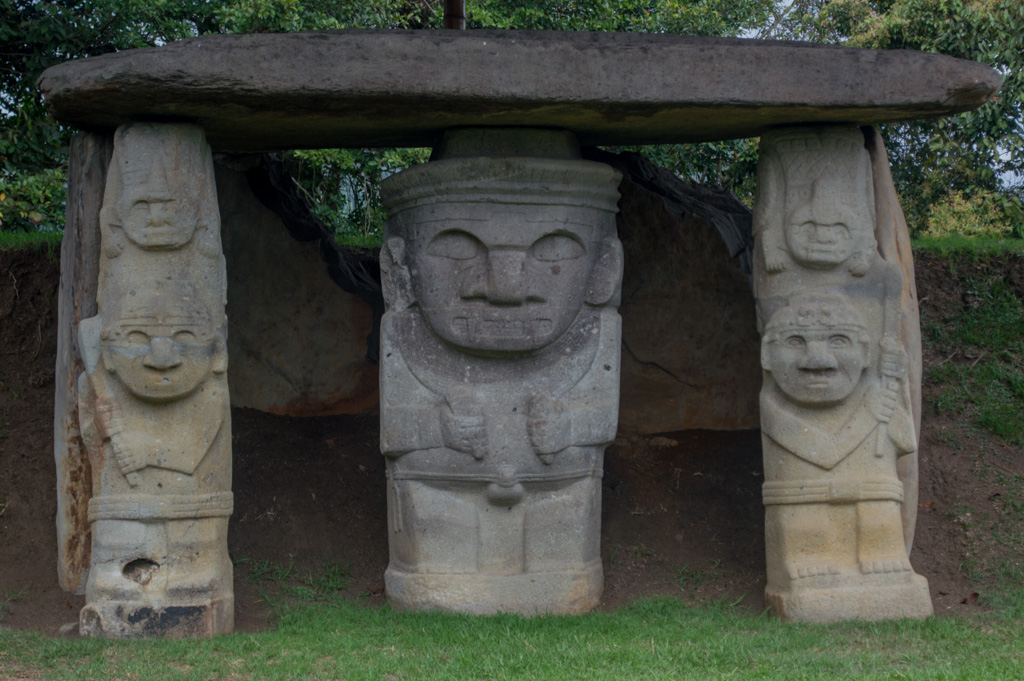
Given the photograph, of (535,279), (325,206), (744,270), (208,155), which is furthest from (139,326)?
(325,206)

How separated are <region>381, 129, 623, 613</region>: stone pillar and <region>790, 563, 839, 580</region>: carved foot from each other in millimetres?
965

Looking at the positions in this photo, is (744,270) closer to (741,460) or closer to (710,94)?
(741,460)

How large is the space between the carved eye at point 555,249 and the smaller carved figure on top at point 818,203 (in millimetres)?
901

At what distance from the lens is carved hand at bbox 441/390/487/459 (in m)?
5.34

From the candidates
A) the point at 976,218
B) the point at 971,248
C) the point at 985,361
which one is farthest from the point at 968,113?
the point at 985,361

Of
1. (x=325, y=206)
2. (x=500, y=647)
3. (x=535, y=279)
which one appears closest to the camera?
(x=500, y=647)

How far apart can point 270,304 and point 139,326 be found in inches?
80.6

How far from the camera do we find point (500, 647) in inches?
185

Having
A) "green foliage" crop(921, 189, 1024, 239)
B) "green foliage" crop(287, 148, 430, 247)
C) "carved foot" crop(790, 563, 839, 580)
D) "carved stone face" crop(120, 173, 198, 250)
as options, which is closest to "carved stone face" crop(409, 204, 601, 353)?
"carved stone face" crop(120, 173, 198, 250)

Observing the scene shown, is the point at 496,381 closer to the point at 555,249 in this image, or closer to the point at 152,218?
the point at 555,249

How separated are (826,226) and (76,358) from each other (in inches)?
145

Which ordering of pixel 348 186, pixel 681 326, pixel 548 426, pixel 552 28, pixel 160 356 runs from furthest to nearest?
pixel 348 186 → pixel 552 28 → pixel 681 326 → pixel 548 426 → pixel 160 356

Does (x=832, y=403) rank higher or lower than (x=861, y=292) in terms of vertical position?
lower

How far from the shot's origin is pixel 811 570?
5.18m
